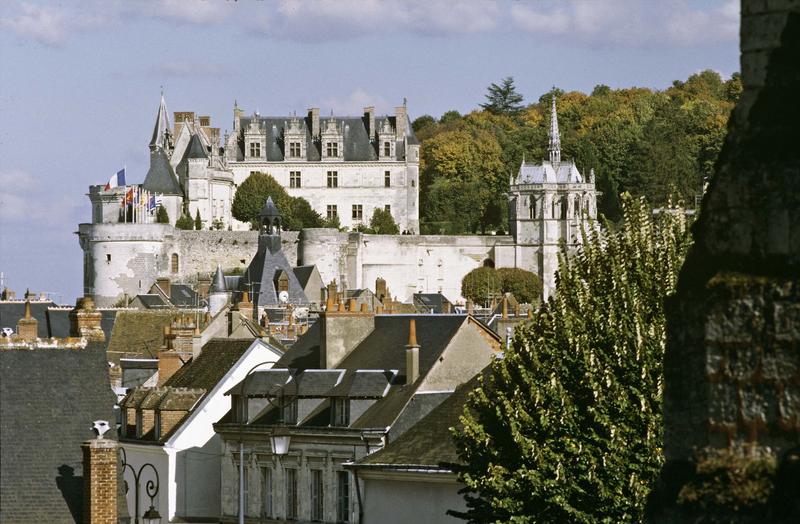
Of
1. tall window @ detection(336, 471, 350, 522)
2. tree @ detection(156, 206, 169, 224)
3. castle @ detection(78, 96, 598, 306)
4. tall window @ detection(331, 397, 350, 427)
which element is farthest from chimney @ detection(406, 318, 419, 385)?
tree @ detection(156, 206, 169, 224)

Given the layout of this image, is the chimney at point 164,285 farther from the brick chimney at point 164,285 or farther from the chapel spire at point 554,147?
the chapel spire at point 554,147

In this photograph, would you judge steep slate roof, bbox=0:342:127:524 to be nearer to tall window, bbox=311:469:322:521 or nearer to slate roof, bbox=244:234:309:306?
tall window, bbox=311:469:322:521

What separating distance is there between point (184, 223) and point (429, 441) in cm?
8915

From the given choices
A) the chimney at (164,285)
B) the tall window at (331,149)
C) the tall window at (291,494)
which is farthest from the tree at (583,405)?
the tall window at (331,149)

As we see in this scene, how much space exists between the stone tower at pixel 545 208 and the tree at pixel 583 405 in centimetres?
9186

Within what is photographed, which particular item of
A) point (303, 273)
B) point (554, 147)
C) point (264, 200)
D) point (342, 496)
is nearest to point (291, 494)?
point (342, 496)

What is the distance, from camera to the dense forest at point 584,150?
11506cm

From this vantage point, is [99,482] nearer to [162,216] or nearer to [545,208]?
[162,216]

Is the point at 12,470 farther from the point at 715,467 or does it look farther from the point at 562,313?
the point at 715,467

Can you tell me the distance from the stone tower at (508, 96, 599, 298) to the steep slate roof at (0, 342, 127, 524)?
93.6 meters

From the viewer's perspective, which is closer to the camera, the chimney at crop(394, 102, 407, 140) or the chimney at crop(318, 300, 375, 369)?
the chimney at crop(318, 300, 375, 369)

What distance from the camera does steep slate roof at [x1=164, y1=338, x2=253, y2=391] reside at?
101 ft

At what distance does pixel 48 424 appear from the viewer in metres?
15.4

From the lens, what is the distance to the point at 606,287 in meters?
17.1
